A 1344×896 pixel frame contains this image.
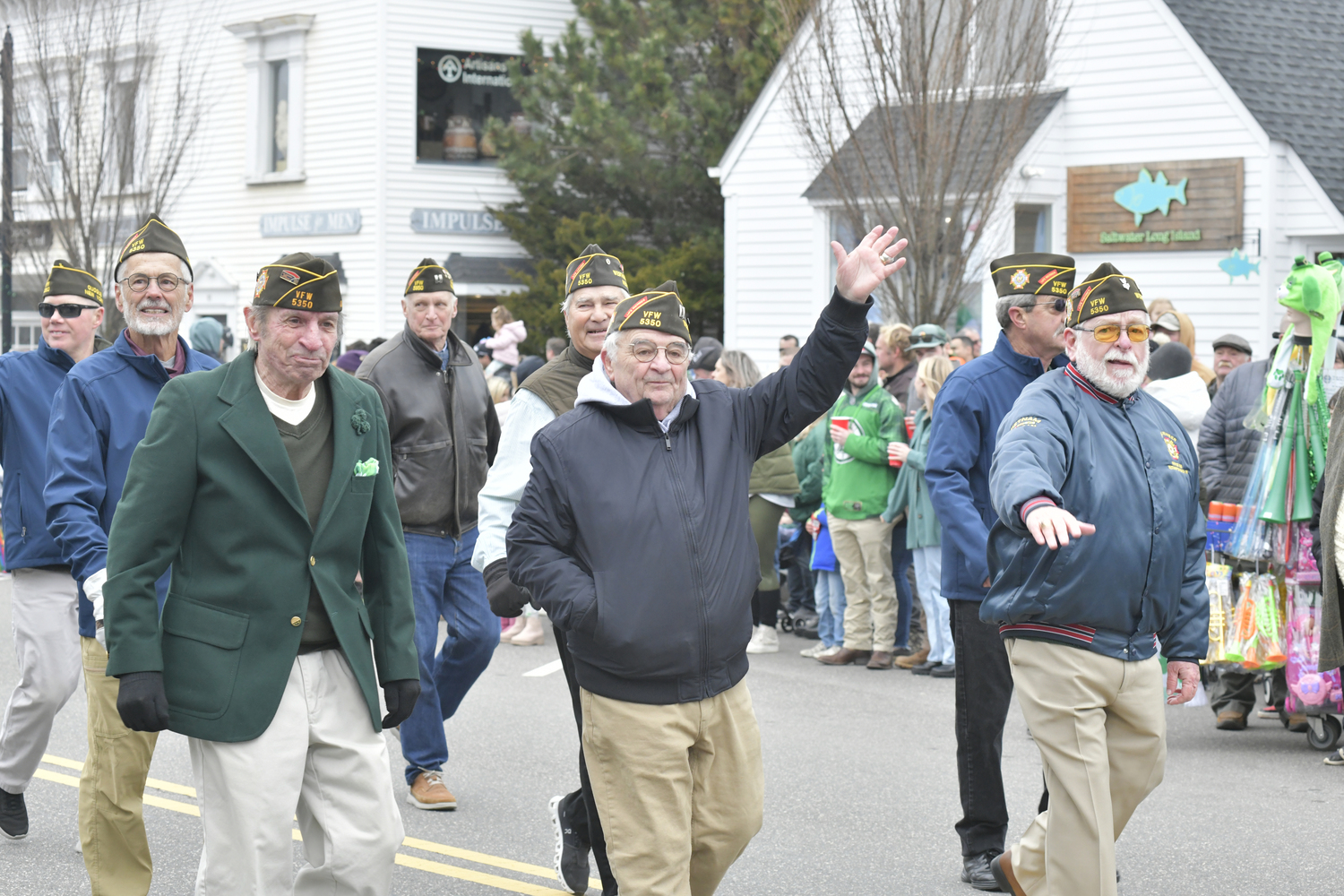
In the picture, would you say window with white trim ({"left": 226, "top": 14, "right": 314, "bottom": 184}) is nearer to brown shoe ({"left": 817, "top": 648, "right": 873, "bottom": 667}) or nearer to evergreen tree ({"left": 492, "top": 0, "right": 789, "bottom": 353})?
evergreen tree ({"left": 492, "top": 0, "right": 789, "bottom": 353})

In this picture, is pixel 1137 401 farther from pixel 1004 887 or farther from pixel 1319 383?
pixel 1319 383

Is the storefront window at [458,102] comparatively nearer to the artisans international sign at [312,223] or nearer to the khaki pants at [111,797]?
the artisans international sign at [312,223]

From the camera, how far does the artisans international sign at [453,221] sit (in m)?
23.4

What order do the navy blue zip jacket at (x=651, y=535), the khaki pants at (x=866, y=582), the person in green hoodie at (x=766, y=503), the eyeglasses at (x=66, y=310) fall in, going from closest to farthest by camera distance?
the navy blue zip jacket at (x=651, y=535), the eyeglasses at (x=66, y=310), the khaki pants at (x=866, y=582), the person in green hoodie at (x=766, y=503)

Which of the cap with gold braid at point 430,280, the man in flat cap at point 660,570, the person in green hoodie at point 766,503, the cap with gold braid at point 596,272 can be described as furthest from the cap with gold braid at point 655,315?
the person in green hoodie at point 766,503

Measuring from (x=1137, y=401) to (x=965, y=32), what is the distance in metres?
11.0

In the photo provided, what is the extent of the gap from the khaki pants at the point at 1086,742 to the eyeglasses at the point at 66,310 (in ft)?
13.3

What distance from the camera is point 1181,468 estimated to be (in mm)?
4621

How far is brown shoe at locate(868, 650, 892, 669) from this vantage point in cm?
Answer: 1033

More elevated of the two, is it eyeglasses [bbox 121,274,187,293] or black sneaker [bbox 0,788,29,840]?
eyeglasses [bbox 121,274,187,293]

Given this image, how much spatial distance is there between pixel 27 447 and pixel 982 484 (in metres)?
3.74

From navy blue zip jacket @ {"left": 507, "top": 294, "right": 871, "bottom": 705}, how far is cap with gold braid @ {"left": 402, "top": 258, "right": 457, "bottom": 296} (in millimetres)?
2615

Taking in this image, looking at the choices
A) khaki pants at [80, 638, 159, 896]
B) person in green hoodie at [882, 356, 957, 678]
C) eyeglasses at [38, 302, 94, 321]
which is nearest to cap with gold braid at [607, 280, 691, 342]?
khaki pants at [80, 638, 159, 896]

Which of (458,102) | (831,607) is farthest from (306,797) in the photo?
(458,102)
